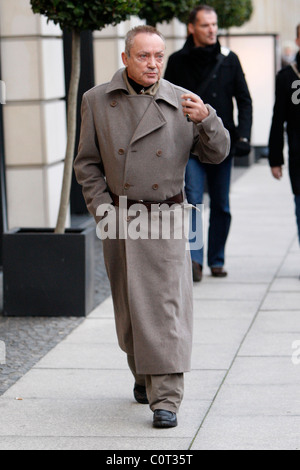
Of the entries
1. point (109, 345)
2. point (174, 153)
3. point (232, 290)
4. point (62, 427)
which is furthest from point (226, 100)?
point (62, 427)

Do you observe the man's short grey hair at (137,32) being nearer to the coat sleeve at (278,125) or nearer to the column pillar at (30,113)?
the coat sleeve at (278,125)

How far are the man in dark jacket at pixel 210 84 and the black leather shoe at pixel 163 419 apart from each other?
11.5 ft

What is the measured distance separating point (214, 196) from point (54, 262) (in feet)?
5.74

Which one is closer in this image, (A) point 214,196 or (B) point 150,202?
(B) point 150,202

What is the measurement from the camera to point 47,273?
7.73 metres

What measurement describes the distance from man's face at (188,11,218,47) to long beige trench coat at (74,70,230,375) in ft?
11.0

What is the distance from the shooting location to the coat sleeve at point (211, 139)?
5043 mm

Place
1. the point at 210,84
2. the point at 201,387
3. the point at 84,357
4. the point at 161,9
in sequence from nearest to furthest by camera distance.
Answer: the point at 201,387, the point at 84,357, the point at 210,84, the point at 161,9

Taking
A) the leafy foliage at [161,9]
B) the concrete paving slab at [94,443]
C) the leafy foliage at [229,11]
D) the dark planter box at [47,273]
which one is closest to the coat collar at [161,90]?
the concrete paving slab at [94,443]

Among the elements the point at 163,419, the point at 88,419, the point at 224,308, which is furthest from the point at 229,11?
the point at 163,419

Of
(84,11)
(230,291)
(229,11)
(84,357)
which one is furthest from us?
(229,11)

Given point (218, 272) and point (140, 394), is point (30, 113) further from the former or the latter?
point (140, 394)

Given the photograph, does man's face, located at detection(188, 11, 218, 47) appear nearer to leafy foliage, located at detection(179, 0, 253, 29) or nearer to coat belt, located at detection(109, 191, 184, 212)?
coat belt, located at detection(109, 191, 184, 212)

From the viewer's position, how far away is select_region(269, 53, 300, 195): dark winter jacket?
341 inches
